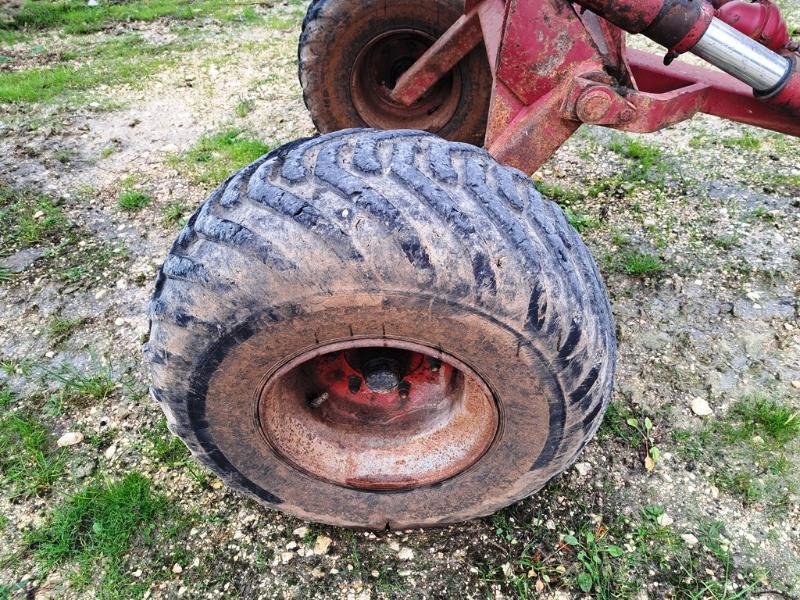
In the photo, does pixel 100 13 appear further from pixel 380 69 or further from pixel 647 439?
pixel 647 439

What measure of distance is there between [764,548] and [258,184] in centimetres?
206

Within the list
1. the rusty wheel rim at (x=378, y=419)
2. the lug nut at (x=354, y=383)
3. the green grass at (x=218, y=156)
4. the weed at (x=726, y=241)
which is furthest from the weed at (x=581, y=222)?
the green grass at (x=218, y=156)

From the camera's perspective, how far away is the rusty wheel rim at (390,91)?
3.23 m

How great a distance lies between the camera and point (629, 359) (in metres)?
2.66

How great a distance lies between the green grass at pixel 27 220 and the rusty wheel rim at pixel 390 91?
2038 millimetres

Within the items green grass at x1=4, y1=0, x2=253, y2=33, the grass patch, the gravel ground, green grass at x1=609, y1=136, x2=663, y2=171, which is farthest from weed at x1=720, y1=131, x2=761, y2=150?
green grass at x1=4, y1=0, x2=253, y2=33

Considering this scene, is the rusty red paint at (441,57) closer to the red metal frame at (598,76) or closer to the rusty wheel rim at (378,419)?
the red metal frame at (598,76)

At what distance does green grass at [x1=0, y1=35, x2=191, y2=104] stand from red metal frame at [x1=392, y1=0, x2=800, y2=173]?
445 cm

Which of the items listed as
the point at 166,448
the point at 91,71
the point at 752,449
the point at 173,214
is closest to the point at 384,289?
the point at 166,448

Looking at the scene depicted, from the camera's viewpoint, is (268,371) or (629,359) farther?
(629,359)

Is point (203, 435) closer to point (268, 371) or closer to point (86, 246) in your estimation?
point (268, 371)

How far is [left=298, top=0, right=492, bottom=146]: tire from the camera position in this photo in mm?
2998

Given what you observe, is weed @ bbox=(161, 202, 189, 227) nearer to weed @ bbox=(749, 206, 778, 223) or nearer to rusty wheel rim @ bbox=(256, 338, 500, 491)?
rusty wheel rim @ bbox=(256, 338, 500, 491)

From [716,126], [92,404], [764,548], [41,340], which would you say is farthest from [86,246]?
[716,126]
